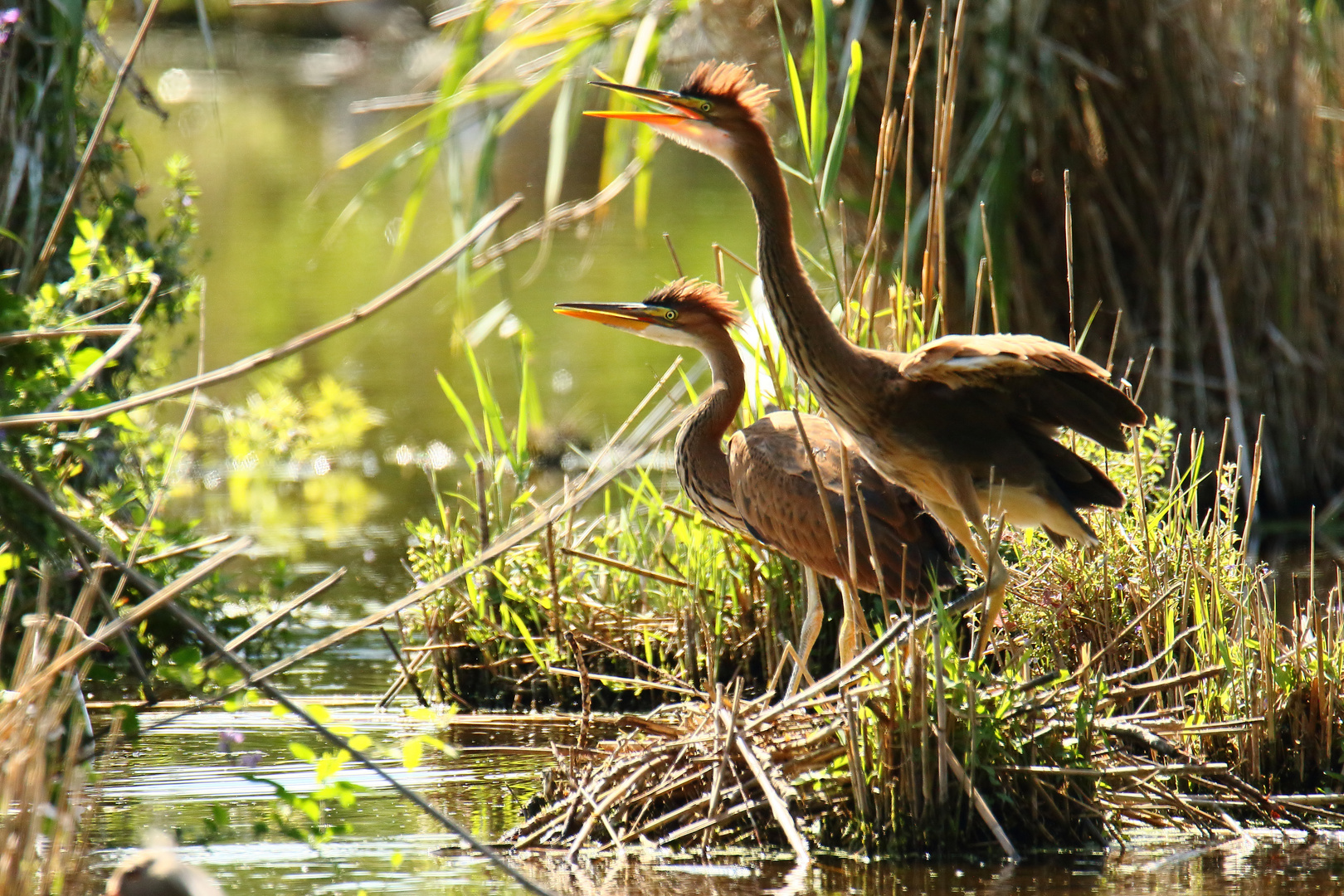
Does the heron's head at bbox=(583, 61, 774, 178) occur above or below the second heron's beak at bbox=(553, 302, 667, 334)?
above

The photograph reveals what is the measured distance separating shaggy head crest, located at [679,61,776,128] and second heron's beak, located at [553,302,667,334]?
100 cm

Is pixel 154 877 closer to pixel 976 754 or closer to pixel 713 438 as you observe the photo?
pixel 976 754

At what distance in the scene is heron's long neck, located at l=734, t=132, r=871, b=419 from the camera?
441cm

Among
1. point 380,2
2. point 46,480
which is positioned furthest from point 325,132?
point 46,480

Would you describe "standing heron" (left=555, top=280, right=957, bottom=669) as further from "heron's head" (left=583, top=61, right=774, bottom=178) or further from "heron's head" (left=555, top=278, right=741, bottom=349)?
"heron's head" (left=583, top=61, right=774, bottom=178)

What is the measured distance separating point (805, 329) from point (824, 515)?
750mm

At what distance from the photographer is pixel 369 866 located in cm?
393

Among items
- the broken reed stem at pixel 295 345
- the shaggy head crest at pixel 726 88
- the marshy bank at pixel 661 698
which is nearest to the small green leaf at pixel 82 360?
the marshy bank at pixel 661 698

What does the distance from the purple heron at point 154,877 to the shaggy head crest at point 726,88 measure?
2744 mm

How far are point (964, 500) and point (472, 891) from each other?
170cm

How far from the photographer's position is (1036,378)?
4.27 metres

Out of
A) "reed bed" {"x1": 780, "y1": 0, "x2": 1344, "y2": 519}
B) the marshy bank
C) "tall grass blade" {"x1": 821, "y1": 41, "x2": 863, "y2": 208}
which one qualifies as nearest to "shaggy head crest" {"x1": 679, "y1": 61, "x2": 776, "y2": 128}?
"tall grass blade" {"x1": 821, "y1": 41, "x2": 863, "y2": 208}

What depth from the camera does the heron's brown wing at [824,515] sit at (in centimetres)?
488

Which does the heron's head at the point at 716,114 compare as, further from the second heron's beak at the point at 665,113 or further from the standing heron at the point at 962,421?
the standing heron at the point at 962,421
